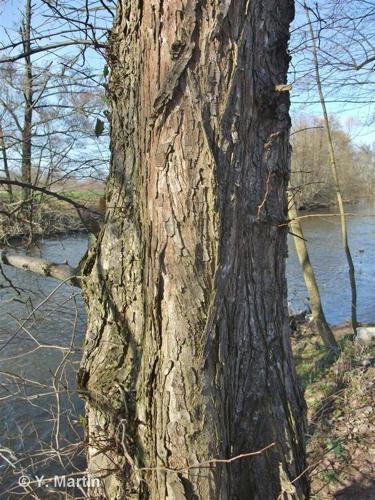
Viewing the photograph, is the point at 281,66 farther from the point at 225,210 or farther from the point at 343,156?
the point at 343,156

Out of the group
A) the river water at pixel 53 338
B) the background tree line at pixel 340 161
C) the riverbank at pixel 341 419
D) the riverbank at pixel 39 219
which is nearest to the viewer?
the river water at pixel 53 338

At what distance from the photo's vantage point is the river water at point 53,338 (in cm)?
229

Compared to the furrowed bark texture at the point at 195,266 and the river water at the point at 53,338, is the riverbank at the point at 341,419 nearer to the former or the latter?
the furrowed bark texture at the point at 195,266

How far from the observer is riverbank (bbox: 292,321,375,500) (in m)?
3.73

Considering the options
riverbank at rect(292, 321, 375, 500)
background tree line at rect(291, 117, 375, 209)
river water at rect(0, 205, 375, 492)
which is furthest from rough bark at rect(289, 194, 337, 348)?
background tree line at rect(291, 117, 375, 209)

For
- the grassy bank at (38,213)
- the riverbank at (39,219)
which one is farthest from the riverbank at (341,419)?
the grassy bank at (38,213)

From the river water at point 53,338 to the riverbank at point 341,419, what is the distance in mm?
1456

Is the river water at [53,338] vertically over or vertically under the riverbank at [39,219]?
under

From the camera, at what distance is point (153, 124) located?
5.39 feet

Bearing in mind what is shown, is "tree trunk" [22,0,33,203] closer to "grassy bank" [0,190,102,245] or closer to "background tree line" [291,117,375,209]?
"grassy bank" [0,190,102,245]

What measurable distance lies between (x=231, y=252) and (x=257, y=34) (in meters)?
0.82

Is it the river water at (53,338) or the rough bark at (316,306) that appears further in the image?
the rough bark at (316,306)

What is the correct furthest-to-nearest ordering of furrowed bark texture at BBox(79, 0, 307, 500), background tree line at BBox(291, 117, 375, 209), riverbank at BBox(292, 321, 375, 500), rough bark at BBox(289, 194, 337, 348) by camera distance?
background tree line at BBox(291, 117, 375, 209)
rough bark at BBox(289, 194, 337, 348)
riverbank at BBox(292, 321, 375, 500)
furrowed bark texture at BBox(79, 0, 307, 500)

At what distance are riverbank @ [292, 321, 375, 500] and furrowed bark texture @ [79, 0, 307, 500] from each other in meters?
0.66
